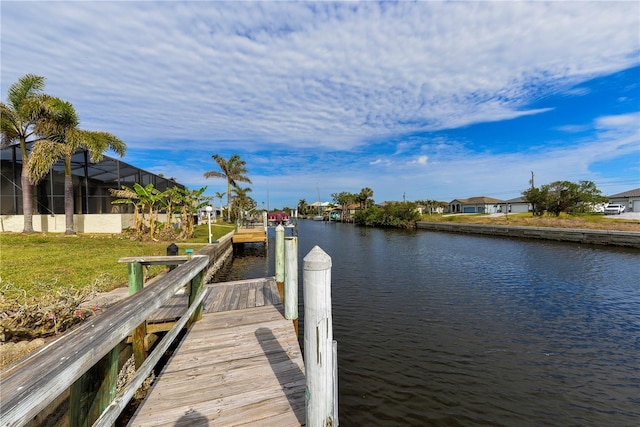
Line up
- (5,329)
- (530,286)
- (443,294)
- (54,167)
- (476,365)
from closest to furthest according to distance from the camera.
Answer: (5,329), (476,365), (443,294), (530,286), (54,167)

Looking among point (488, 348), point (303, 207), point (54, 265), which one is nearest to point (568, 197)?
point (488, 348)

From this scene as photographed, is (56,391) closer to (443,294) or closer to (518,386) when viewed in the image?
(518,386)

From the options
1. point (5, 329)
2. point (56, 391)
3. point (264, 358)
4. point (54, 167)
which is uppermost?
point (54, 167)

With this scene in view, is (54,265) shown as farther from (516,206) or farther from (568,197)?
(516,206)

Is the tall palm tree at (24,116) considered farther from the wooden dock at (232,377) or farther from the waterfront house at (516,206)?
the waterfront house at (516,206)

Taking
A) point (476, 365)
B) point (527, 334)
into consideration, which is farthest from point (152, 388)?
point (527, 334)

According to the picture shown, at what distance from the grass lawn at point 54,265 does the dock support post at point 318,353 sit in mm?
5112

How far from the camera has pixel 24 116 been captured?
15359 millimetres

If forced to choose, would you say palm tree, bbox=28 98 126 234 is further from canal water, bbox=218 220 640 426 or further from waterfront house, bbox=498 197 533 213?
waterfront house, bbox=498 197 533 213

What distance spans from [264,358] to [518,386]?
5.10 meters

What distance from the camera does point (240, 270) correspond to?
53.8ft

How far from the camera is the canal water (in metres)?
4.90

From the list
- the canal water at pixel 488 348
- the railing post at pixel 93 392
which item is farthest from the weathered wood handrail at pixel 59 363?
the canal water at pixel 488 348

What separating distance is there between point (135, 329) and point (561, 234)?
3423 cm
